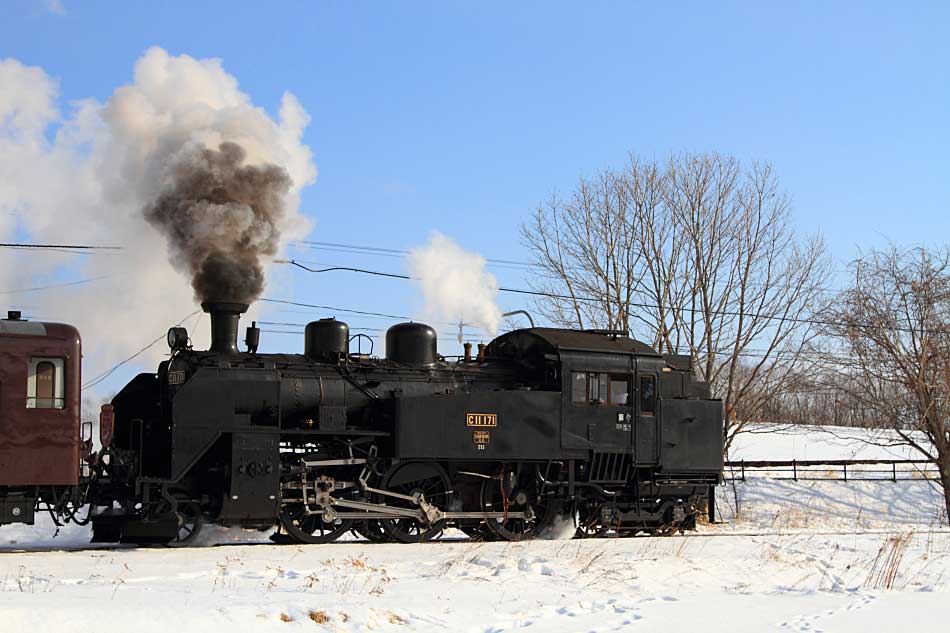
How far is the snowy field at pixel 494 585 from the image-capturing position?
8.05 metres

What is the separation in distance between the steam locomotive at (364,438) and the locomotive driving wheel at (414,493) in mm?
28

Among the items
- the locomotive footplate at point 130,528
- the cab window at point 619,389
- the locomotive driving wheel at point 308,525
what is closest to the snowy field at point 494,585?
the locomotive driving wheel at point 308,525

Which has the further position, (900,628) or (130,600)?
(900,628)

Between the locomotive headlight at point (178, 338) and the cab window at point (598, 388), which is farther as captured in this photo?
the cab window at point (598, 388)

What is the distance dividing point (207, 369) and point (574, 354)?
220 inches

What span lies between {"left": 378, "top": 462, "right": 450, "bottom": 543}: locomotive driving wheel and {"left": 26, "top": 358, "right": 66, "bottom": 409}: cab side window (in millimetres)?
4513

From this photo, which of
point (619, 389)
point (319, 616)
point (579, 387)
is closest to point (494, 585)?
point (319, 616)

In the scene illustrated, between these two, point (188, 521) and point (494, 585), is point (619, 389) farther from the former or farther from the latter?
point (188, 521)

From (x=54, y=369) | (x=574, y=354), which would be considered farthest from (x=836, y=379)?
(x=54, y=369)

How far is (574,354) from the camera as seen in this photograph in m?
15.4

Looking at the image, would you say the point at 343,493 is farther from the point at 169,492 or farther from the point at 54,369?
the point at 54,369

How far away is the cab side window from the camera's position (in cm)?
1184

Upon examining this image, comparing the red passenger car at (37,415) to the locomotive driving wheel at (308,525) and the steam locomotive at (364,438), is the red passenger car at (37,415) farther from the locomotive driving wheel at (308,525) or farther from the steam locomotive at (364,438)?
the locomotive driving wheel at (308,525)

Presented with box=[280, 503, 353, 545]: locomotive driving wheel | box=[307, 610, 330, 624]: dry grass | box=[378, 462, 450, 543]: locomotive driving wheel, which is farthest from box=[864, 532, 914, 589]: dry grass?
box=[280, 503, 353, 545]: locomotive driving wheel
